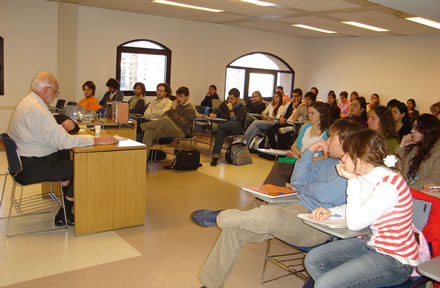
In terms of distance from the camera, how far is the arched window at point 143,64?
31.2ft

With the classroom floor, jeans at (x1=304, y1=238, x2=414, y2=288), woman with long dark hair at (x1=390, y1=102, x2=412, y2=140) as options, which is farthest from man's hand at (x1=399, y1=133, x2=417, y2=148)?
jeans at (x1=304, y1=238, x2=414, y2=288)

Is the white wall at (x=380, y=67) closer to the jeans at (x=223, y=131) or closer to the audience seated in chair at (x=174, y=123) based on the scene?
the jeans at (x=223, y=131)

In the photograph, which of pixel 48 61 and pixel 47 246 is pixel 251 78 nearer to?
pixel 48 61

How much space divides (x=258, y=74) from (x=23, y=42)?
21.3 feet

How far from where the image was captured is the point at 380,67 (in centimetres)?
1138

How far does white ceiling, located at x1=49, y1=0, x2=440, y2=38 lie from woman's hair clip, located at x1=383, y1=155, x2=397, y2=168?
3.53m

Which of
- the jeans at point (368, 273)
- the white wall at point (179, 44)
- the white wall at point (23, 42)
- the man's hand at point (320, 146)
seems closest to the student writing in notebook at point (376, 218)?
the jeans at point (368, 273)

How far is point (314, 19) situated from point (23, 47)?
584 cm

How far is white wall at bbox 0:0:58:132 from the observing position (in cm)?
776

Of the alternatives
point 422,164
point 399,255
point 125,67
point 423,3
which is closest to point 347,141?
point 399,255

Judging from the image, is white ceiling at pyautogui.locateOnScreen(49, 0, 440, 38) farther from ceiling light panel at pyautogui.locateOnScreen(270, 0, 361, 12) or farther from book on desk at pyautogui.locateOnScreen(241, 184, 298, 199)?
book on desk at pyautogui.locateOnScreen(241, 184, 298, 199)

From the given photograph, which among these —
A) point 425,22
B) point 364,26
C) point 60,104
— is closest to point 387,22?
point 425,22

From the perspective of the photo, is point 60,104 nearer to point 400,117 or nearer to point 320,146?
point 400,117

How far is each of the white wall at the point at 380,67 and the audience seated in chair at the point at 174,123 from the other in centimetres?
665
